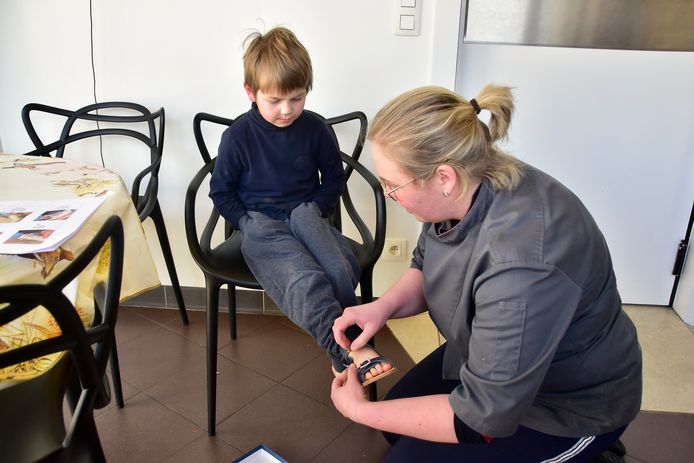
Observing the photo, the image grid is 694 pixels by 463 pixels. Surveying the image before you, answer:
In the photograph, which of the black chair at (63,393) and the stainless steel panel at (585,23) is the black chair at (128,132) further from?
the stainless steel panel at (585,23)

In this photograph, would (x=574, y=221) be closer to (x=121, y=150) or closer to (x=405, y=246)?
(x=405, y=246)

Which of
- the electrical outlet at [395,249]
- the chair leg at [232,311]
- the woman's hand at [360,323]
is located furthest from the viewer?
the electrical outlet at [395,249]

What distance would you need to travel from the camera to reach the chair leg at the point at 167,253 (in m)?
1.81

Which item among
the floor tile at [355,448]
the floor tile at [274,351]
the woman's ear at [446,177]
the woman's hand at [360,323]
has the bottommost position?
the floor tile at [355,448]

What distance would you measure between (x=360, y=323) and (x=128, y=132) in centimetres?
119

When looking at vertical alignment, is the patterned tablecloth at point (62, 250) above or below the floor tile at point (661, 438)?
above

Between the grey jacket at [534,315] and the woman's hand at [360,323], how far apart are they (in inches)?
5.8

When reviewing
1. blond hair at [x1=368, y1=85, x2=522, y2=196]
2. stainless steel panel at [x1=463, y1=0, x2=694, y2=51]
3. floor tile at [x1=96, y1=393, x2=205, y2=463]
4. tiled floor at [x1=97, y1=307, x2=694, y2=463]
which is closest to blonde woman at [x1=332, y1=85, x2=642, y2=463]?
blond hair at [x1=368, y1=85, x2=522, y2=196]

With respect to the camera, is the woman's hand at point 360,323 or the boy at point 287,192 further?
the boy at point 287,192

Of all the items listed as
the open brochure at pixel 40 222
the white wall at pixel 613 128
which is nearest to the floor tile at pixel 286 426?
the open brochure at pixel 40 222

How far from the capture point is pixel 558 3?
178cm

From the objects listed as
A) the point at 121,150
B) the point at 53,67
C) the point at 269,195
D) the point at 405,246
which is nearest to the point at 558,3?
the point at 405,246

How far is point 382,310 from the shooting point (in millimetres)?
1131

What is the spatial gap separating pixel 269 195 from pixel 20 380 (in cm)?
83
